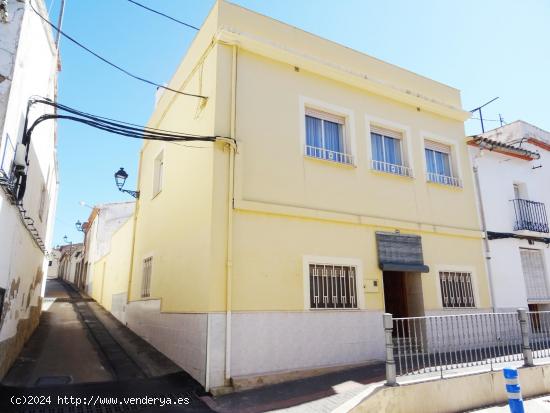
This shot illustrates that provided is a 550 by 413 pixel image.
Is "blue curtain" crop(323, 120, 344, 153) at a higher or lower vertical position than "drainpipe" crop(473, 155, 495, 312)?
higher

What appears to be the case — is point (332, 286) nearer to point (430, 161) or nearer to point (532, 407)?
point (532, 407)

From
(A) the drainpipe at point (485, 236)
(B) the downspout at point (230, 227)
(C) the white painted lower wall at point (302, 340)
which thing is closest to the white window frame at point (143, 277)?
(B) the downspout at point (230, 227)

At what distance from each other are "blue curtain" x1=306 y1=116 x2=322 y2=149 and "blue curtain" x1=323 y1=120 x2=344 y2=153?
19cm

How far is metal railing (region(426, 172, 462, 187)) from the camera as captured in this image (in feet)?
33.0

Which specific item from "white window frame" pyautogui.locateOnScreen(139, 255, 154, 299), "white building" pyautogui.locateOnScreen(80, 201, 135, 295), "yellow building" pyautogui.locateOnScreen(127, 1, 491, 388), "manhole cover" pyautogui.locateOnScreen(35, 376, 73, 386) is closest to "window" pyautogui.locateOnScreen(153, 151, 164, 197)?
"yellow building" pyautogui.locateOnScreen(127, 1, 491, 388)

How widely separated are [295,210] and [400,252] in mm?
2739

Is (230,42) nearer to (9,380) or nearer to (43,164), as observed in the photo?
(43,164)

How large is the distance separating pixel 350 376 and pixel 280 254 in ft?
7.93

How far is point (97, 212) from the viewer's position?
73.6 ft

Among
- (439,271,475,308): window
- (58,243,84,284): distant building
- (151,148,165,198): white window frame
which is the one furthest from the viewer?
(58,243,84,284): distant building

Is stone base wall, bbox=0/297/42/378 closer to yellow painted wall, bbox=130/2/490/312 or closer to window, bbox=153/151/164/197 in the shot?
yellow painted wall, bbox=130/2/490/312

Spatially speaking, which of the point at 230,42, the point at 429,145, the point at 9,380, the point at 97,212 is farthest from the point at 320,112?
the point at 97,212

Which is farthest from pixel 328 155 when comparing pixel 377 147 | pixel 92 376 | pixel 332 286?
pixel 92 376

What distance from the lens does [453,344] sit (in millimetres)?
6934
